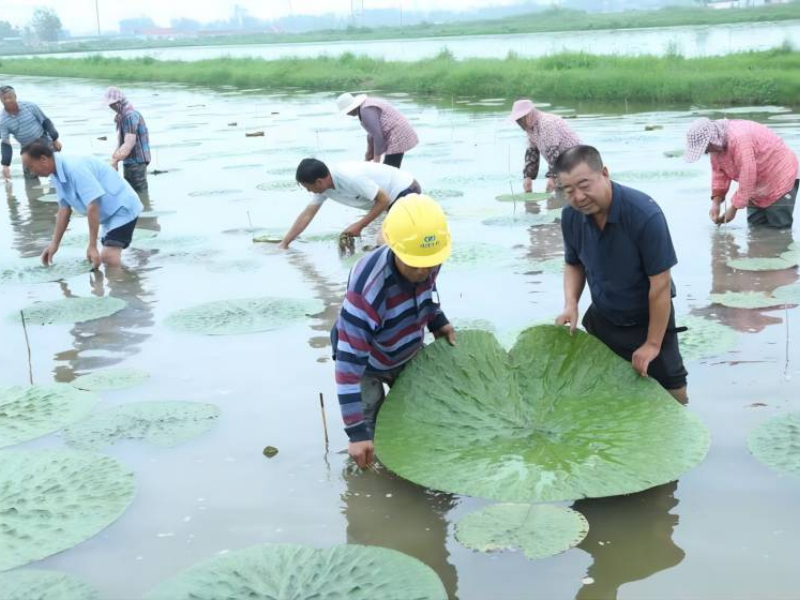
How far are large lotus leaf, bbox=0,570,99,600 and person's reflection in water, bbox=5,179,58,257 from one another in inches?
254

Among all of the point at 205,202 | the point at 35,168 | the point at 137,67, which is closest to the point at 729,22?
the point at 137,67

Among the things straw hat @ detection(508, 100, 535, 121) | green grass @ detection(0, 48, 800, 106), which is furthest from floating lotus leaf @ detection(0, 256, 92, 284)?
green grass @ detection(0, 48, 800, 106)

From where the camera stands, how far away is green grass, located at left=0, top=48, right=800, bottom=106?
1856cm

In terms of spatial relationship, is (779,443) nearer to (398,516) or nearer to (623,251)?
(623,251)

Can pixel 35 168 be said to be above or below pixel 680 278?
above

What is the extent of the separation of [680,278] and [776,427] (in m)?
2.81

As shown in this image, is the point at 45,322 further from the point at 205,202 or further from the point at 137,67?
the point at 137,67

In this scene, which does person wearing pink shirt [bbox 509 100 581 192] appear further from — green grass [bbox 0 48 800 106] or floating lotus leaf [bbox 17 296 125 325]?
green grass [bbox 0 48 800 106]

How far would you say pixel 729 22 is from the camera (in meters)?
64.3

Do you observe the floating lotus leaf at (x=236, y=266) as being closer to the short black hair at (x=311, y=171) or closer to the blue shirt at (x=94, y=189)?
the blue shirt at (x=94, y=189)

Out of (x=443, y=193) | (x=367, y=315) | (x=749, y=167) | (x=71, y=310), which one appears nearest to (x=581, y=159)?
(x=367, y=315)

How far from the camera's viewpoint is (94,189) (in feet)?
24.9

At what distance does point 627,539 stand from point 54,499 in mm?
2344

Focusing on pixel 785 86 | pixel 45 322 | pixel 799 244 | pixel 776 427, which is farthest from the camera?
pixel 785 86
